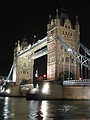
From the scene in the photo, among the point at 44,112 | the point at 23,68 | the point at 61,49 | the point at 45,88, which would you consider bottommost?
the point at 44,112

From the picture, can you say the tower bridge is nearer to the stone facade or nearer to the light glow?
the stone facade

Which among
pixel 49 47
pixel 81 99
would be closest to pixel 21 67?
pixel 49 47

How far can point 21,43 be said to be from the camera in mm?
74938

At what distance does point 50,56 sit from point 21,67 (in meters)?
22.2

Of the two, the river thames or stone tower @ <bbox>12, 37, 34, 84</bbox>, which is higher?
stone tower @ <bbox>12, 37, 34, 84</bbox>

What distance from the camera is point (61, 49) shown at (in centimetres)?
4547

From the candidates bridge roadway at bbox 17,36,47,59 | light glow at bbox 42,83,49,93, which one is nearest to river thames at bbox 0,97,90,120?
light glow at bbox 42,83,49,93

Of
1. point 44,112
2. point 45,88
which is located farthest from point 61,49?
point 44,112

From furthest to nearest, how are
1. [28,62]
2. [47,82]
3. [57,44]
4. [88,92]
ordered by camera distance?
[28,62], [57,44], [47,82], [88,92]

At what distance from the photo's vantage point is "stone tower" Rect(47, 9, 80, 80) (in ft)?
147

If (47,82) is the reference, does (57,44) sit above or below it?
above

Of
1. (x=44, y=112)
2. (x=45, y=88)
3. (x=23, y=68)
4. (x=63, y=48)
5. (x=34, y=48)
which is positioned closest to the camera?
(x=44, y=112)

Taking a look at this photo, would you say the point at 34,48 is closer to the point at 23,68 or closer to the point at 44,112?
the point at 23,68

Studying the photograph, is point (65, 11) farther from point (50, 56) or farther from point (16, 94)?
point (16, 94)
